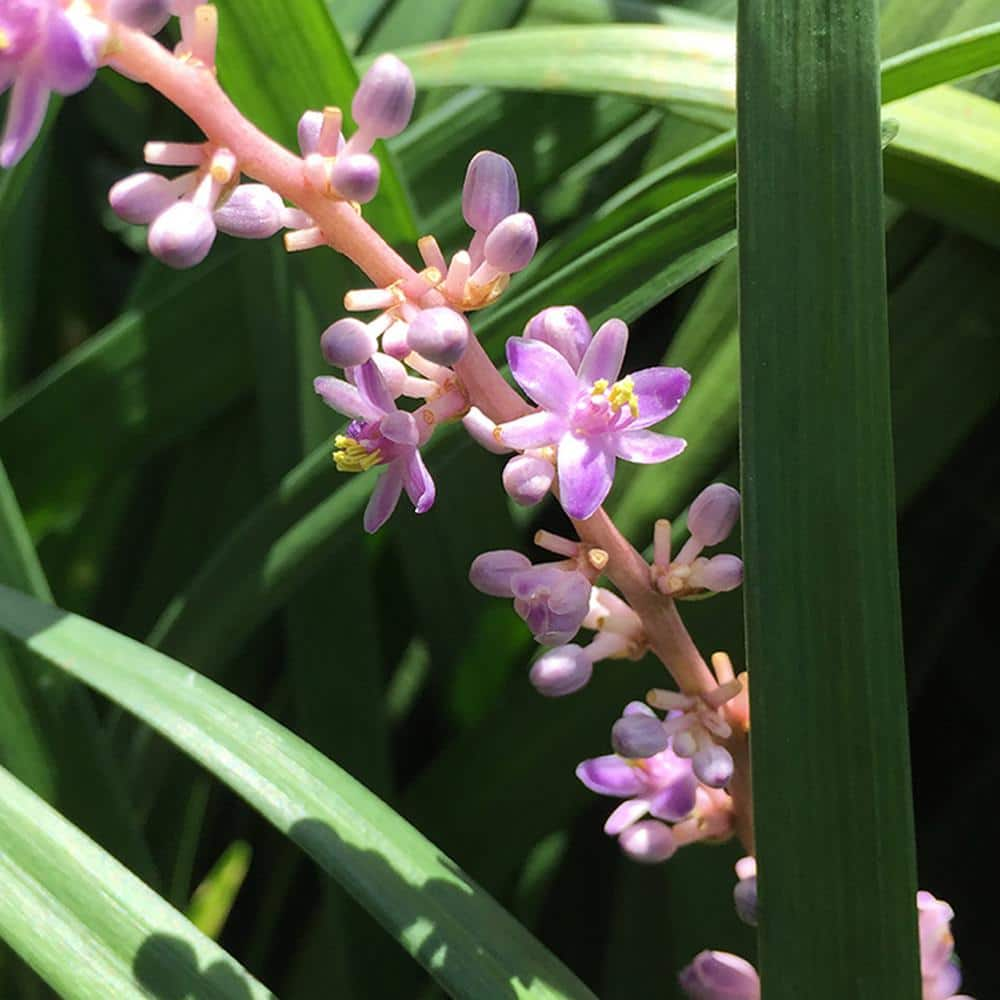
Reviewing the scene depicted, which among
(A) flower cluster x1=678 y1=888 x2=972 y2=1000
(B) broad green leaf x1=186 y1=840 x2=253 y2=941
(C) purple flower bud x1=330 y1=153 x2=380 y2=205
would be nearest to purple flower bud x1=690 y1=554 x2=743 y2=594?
(A) flower cluster x1=678 y1=888 x2=972 y2=1000

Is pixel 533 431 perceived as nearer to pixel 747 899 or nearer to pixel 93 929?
pixel 747 899

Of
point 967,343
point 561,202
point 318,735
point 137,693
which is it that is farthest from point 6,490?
point 967,343

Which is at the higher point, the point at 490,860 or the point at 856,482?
the point at 856,482

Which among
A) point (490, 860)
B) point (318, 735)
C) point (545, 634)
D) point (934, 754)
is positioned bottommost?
point (934, 754)

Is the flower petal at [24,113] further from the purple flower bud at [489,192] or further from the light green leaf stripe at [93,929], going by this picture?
the light green leaf stripe at [93,929]

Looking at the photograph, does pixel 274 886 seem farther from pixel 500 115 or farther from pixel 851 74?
pixel 851 74

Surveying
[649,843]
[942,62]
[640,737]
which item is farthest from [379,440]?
[942,62]
